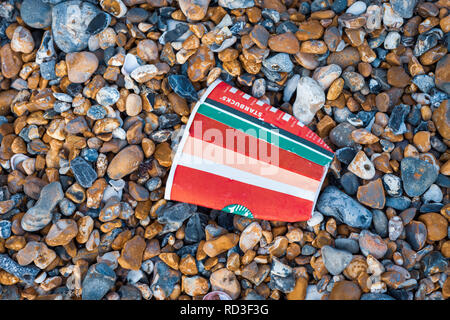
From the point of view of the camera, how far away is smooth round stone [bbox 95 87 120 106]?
1288mm

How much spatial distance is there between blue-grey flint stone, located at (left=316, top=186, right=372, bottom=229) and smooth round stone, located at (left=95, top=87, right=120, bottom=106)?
0.80m

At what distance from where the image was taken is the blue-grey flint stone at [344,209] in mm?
1214

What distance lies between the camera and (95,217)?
1273 millimetres

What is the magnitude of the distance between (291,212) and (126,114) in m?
0.68

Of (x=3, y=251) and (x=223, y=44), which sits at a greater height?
(x=223, y=44)

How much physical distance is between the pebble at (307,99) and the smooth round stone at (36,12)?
0.96 metres

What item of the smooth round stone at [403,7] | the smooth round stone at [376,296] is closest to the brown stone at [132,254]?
the smooth round stone at [376,296]

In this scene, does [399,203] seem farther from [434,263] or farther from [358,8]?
[358,8]

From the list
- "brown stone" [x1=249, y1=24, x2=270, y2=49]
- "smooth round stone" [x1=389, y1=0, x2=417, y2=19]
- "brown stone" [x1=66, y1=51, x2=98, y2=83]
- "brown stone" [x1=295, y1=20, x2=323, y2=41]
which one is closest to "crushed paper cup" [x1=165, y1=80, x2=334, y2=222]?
"brown stone" [x1=249, y1=24, x2=270, y2=49]

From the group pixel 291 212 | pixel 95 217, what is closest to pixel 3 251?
pixel 95 217

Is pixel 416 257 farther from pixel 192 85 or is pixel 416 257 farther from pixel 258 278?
pixel 192 85

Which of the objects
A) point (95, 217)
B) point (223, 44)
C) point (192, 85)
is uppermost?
point (223, 44)

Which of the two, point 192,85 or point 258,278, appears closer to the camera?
point 258,278

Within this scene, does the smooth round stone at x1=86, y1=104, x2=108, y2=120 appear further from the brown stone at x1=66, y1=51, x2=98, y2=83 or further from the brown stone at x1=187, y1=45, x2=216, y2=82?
the brown stone at x1=187, y1=45, x2=216, y2=82
